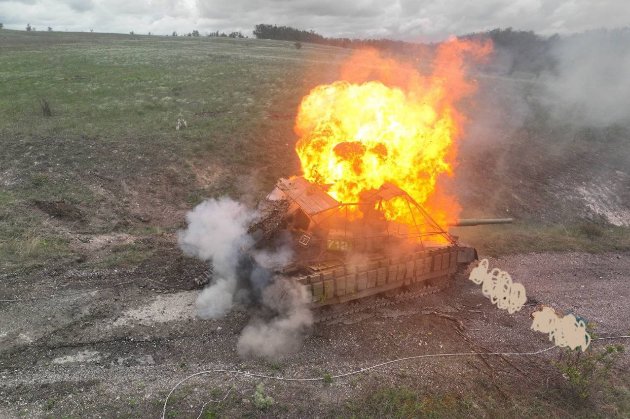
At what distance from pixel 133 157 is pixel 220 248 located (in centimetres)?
1221

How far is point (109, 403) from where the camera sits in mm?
8859

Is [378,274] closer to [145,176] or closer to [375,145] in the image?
[375,145]

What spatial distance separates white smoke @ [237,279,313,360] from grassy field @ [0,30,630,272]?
19.1ft

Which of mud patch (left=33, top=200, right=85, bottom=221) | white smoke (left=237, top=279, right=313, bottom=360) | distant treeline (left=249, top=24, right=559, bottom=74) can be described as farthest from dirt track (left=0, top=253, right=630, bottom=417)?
distant treeline (left=249, top=24, right=559, bottom=74)

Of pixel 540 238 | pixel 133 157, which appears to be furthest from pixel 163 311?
pixel 540 238

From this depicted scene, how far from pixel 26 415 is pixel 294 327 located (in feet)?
19.6

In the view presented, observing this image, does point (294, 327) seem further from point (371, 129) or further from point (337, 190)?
point (371, 129)

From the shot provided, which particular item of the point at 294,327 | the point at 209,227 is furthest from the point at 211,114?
the point at 294,327

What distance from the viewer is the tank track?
11.8 metres

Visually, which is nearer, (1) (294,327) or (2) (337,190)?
(1) (294,327)

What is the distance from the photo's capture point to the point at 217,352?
10484 mm

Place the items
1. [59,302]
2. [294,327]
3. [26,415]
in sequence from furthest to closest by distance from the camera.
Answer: [59,302] → [294,327] → [26,415]

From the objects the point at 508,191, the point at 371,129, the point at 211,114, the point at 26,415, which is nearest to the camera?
the point at 26,415

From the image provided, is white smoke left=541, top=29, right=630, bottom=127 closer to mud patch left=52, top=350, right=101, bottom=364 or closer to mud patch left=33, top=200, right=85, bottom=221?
mud patch left=33, top=200, right=85, bottom=221
